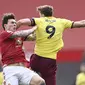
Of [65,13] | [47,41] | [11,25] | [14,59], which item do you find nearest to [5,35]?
[11,25]

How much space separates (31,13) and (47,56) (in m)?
4.98

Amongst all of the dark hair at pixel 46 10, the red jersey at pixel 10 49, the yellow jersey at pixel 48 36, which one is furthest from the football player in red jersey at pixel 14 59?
the dark hair at pixel 46 10

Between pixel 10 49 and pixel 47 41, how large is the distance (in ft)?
1.41

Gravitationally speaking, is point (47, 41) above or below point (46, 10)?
below

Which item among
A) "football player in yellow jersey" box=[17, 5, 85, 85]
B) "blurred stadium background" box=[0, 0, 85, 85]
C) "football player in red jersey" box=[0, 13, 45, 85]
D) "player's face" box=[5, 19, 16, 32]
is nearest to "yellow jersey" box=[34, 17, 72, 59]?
"football player in yellow jersey" box=[17, 5, 85, 85]

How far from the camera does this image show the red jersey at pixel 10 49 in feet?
19.8

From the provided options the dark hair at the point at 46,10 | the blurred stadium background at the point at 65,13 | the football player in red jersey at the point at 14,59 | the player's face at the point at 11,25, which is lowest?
the blurred stadium background at the point at 65,13

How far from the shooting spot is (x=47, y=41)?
20.2 feet

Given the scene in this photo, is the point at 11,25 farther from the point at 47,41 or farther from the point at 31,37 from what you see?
the point at 47,41

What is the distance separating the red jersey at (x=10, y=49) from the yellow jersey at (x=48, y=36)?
0.23m

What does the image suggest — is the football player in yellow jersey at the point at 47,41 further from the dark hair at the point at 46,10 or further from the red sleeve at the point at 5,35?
the red sleeve at the point at 5,35

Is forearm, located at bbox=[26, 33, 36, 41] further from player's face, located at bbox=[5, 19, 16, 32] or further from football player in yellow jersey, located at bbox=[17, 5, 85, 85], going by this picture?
player's face, located at bbox=[5, 19, 16, 32]

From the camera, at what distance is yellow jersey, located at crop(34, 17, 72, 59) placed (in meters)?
6.14

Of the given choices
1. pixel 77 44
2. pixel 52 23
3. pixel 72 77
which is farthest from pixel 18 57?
pixel 77 44
